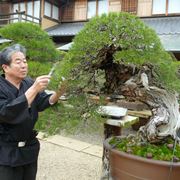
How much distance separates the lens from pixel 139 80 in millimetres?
1694

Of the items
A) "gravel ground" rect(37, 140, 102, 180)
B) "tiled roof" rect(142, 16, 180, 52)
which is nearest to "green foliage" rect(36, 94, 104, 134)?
"gravel ground" rect(37, 140, 102, 180)

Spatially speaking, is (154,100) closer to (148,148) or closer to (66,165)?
(148,148)

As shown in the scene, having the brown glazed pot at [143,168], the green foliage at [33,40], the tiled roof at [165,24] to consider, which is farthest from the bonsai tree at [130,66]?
the tiled roof at [165,24]

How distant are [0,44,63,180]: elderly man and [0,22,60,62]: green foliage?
204 cm

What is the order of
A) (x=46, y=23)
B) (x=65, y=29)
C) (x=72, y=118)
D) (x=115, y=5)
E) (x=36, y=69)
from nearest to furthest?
(x=72, y=118) < (x=36, y=69) < (x=115, y=5) < (x=65, y=29) < (x=46, y=23)

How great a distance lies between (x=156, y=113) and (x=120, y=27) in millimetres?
586

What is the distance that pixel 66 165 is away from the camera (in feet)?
10.0

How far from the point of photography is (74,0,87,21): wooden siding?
33.0ft

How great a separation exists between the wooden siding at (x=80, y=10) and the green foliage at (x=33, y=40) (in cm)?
643

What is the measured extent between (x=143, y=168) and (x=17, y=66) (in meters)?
0.94

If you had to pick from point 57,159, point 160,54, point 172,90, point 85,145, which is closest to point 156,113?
point 172,90

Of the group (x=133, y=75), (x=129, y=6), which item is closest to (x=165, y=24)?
(x=129, y=6)

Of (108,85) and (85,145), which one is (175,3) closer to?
(85,145)

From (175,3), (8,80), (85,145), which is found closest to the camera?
(8,80)
